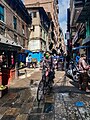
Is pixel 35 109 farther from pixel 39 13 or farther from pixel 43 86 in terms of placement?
pixel 39 13

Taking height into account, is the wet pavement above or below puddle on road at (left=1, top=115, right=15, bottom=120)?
above

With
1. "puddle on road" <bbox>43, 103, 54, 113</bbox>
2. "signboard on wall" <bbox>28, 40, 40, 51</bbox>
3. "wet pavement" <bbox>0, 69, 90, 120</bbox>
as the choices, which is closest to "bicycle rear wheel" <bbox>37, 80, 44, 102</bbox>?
"wet pavement" <bbox>0, 69, 90, 120</bbox>

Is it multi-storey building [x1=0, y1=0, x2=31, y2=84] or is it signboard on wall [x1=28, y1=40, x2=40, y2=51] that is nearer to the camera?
multi-storey building [x1=0, y1=0, x2=31, y2=84]

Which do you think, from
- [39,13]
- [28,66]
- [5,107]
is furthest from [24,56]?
[5,107]

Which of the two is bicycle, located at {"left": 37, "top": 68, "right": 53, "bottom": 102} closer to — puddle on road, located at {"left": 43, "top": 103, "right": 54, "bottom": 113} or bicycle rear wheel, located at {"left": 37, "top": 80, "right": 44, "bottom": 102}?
bicycle rear wheel, located at {"left": 37, "top": 80, "right": 44, "bottom": 102}

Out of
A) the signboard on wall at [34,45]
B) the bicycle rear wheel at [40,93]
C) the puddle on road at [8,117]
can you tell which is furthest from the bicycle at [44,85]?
the signboard on wall at [34,45]

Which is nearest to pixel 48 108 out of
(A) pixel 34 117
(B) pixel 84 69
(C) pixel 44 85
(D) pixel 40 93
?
(A) pixel 34 117

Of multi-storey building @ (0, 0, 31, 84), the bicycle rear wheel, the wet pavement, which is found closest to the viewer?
the wet pavement

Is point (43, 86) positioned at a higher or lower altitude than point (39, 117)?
higher

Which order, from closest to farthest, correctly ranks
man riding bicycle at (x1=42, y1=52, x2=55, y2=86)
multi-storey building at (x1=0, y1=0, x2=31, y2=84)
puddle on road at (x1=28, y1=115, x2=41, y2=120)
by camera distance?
puddle on road at (x1=28, y1=115, x2=41, y2=120) → man riding bicycle at (x1=42, y1=52, x2=55, y2=86) → multi-storey building at (x1=0, y1=0, x2=31, y2=84)

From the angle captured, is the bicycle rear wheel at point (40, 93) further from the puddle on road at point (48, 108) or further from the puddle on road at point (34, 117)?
the puddle on road at point (34, 117)

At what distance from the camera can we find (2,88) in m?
7.95

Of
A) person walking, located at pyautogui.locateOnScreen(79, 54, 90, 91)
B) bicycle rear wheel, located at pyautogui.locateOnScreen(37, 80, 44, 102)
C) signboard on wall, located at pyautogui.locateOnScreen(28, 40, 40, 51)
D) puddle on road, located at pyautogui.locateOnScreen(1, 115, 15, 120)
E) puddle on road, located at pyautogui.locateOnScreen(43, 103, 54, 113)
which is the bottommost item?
puddle on road, located at pyautogui.locateOnScreen(1, 115, 15, 120)

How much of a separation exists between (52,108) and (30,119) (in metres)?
1.16
